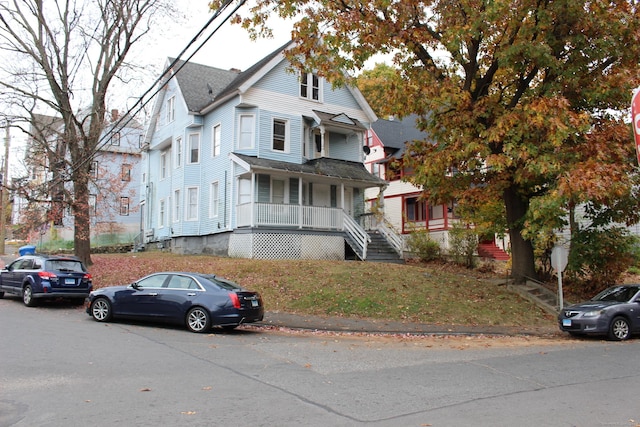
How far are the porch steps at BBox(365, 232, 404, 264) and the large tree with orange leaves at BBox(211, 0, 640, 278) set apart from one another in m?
7.34

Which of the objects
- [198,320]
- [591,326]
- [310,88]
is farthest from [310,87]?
[591,326]

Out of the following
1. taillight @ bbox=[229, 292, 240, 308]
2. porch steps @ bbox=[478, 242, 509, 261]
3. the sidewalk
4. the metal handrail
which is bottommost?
the sidewalk

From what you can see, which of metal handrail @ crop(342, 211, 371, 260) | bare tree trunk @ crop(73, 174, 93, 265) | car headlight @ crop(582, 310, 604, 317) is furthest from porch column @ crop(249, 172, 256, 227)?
car headlight @ crop(582, 310, 604, 317)

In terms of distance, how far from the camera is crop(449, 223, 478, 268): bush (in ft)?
80.0

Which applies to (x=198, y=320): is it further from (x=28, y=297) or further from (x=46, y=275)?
(x=28, y=297)

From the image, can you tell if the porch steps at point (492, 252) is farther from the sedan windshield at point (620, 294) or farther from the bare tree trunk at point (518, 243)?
the sedan windshield at point (620, 294)

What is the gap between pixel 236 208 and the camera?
2467 centimetres

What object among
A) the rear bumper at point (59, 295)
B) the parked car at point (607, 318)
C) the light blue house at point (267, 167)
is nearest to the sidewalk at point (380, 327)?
the parked car at point (607, 318)

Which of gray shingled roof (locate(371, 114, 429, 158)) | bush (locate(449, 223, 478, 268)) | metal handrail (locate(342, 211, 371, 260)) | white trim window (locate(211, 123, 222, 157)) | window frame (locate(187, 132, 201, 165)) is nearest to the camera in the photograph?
metal handrail (locate(342, 211, 371, 260))

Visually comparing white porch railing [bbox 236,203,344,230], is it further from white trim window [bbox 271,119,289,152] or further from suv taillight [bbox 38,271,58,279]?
suv taillight [bbox 38,271,58,279]

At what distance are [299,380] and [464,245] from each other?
61.2 feet

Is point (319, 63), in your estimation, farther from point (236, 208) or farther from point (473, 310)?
point (236, 208)

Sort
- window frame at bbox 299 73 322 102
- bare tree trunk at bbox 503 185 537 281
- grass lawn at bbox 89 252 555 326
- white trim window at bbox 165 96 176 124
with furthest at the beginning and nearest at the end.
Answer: white trim window at bbox 165 96 176 124, window frame at bbox 299 73 322 102, bare tree trunk at bbox 503 185 537 281, grass lawn at bbox 89 252 555 326

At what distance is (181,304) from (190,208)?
16638mm
